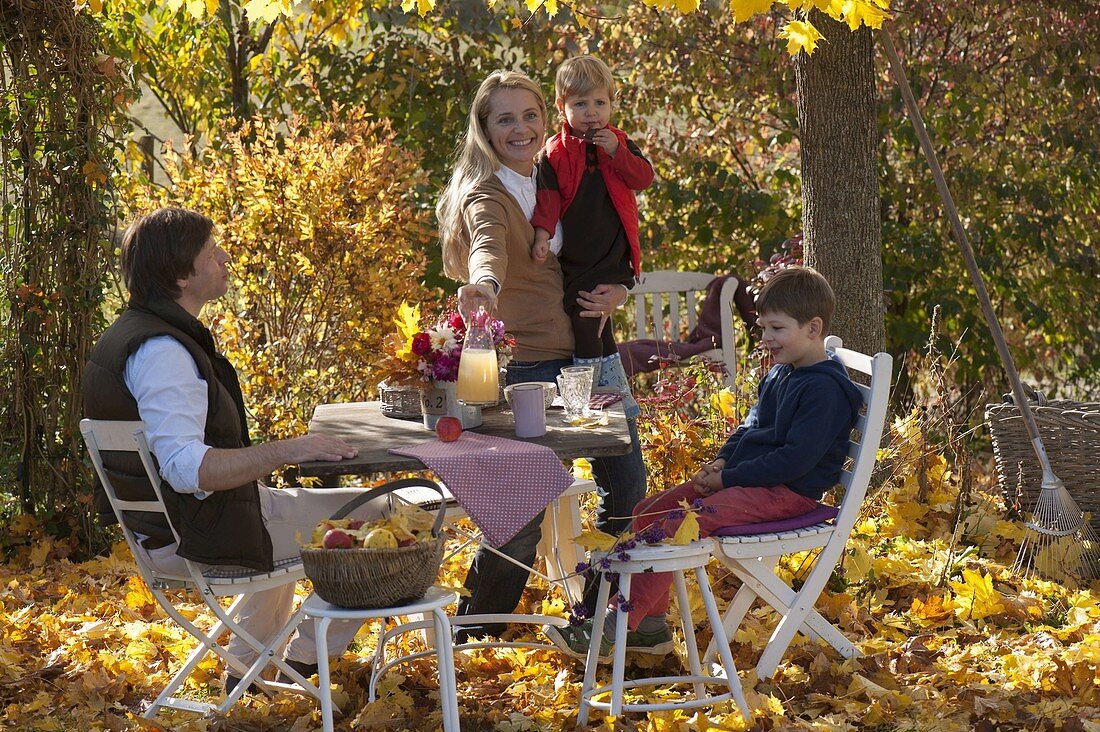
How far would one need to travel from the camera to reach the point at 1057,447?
4.07 meters

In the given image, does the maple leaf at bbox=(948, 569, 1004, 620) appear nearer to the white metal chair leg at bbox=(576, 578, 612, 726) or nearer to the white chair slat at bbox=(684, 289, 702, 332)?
the white metal chair leg at bbox=(576, 578, 612, 726)

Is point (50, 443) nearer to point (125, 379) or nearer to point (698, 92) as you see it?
point (125, 379)

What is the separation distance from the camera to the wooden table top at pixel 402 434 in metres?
2.66

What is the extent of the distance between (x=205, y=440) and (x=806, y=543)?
1.46 m

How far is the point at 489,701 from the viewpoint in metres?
3.22

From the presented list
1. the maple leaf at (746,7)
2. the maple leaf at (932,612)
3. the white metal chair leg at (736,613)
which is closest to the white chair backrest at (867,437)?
the white metal chair leg at (736,613)

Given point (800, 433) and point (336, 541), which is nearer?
point (336, 541)

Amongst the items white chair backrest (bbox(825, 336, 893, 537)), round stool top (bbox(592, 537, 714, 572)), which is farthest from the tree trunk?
Result: round stool top (bbox(592, 537, 714, 572))

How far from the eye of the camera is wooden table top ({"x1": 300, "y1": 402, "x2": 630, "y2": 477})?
2658 millimetres

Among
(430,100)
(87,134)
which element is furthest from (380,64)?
(87,134)

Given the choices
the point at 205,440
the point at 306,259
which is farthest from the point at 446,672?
the point at 306,259

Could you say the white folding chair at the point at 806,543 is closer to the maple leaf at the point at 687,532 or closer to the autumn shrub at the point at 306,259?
the maple leaf at the point at 687,532

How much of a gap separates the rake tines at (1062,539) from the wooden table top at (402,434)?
5.40 ft

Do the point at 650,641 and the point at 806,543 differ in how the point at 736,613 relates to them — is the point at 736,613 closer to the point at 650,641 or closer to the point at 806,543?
Result: the point at 650,641
